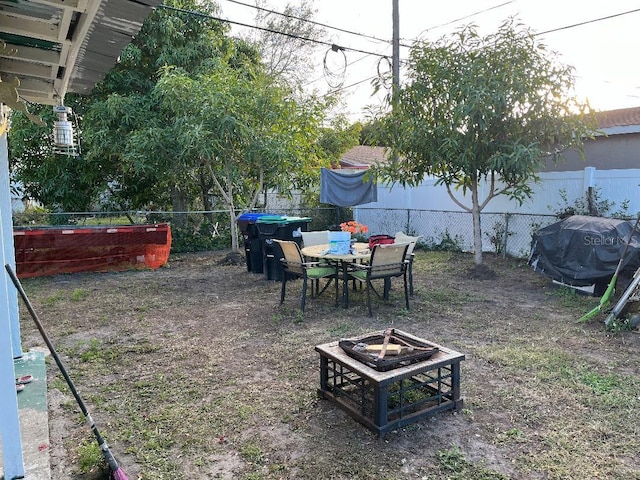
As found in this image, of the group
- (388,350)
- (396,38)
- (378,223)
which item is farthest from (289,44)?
(388,350)

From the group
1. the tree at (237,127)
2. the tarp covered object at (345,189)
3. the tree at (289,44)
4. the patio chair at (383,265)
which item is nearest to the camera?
the patio chair at (383,265)

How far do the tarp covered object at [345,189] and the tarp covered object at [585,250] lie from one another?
5.53m

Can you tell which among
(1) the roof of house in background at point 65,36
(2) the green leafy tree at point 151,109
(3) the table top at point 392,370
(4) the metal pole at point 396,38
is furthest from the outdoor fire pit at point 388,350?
(4) the metal pole at point 396,38

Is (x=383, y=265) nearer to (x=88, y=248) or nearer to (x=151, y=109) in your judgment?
(x=88, y=248)

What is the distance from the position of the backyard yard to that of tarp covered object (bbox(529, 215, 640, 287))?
0.35m

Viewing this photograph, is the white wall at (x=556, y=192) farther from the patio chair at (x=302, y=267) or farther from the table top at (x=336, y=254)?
the patio chair at (x=302, y=267)

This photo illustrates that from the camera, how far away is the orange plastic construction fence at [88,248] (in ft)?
26.7

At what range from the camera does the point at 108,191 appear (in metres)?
12.0

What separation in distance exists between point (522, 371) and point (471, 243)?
272 inches

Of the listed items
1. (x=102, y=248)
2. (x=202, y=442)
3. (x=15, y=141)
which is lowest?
(x=202, y=442)

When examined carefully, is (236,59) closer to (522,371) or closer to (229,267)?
(229,267)

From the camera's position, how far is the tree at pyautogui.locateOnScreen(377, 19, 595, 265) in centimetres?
698

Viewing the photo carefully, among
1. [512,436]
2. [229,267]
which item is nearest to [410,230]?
[229,267]

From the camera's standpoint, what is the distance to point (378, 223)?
12.9m
